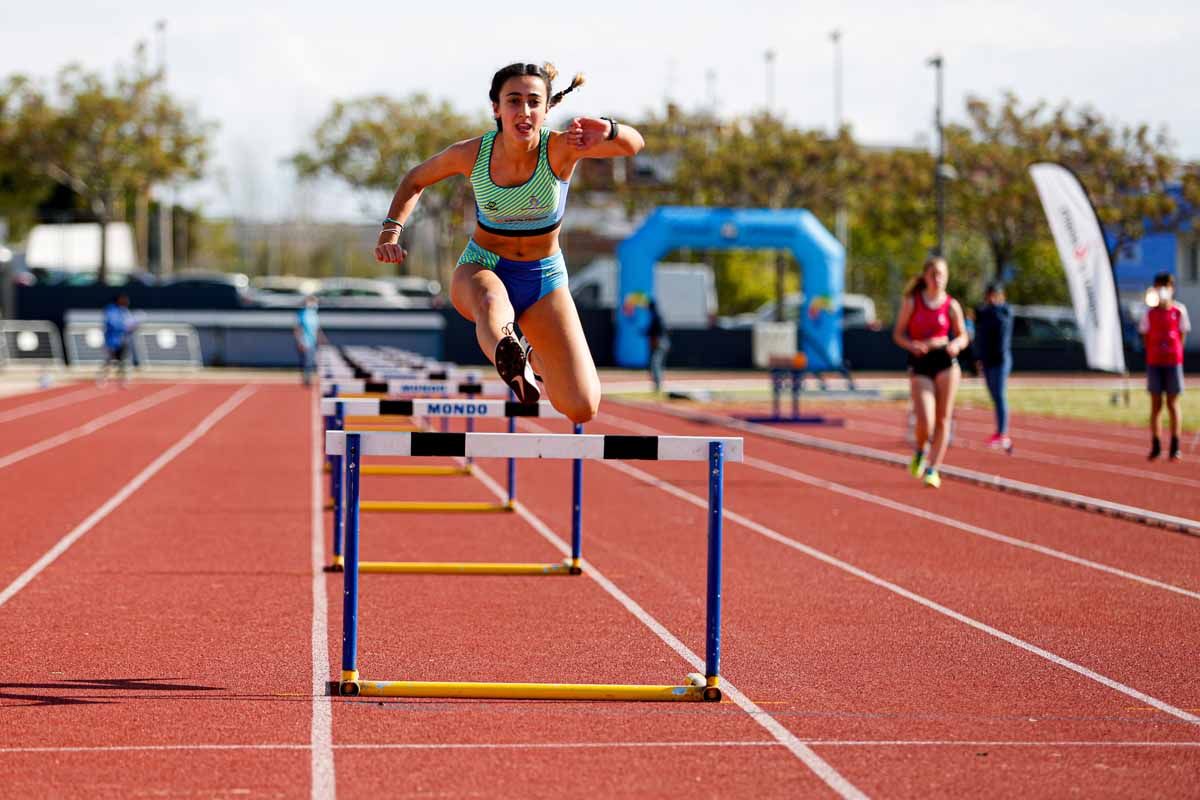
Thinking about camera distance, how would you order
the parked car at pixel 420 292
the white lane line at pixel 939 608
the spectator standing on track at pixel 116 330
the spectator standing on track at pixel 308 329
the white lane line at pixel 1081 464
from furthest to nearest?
the parked car at pixel 420 292 < the spectator standing on track at pixel 308 329 < the spectator standing on track at pixel 116 330 < the white lane line at pixel 1081 464 < the white lane line at pixel 939 608

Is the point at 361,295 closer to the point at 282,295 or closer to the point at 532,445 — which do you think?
the point at 282,295

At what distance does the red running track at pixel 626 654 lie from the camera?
16.2ft

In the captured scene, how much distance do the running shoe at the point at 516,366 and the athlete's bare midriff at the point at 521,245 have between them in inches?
25.0

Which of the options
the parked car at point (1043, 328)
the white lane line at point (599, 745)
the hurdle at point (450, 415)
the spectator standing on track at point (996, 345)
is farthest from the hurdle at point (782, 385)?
the parked car at point (1043, 328)

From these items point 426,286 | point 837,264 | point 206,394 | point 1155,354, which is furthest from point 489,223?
point 426,286

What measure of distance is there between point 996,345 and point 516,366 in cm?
1167

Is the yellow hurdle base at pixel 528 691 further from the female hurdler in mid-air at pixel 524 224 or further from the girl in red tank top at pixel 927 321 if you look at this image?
the girl in red tank top at pixel 927 321

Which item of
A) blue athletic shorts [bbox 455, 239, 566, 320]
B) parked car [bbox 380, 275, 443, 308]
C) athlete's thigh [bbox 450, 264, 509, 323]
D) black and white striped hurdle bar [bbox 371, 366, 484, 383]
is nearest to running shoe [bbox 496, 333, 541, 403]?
athlete's thigh [bbox 450, 264, 509, 323]

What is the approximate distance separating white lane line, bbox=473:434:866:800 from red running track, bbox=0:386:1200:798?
26 mm

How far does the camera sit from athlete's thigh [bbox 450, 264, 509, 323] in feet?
20.7

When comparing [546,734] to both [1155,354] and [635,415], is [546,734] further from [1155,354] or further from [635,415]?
[635,415]

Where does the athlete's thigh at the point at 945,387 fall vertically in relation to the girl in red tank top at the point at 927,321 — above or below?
below

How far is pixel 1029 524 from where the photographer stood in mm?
11727

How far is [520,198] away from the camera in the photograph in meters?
6.40
